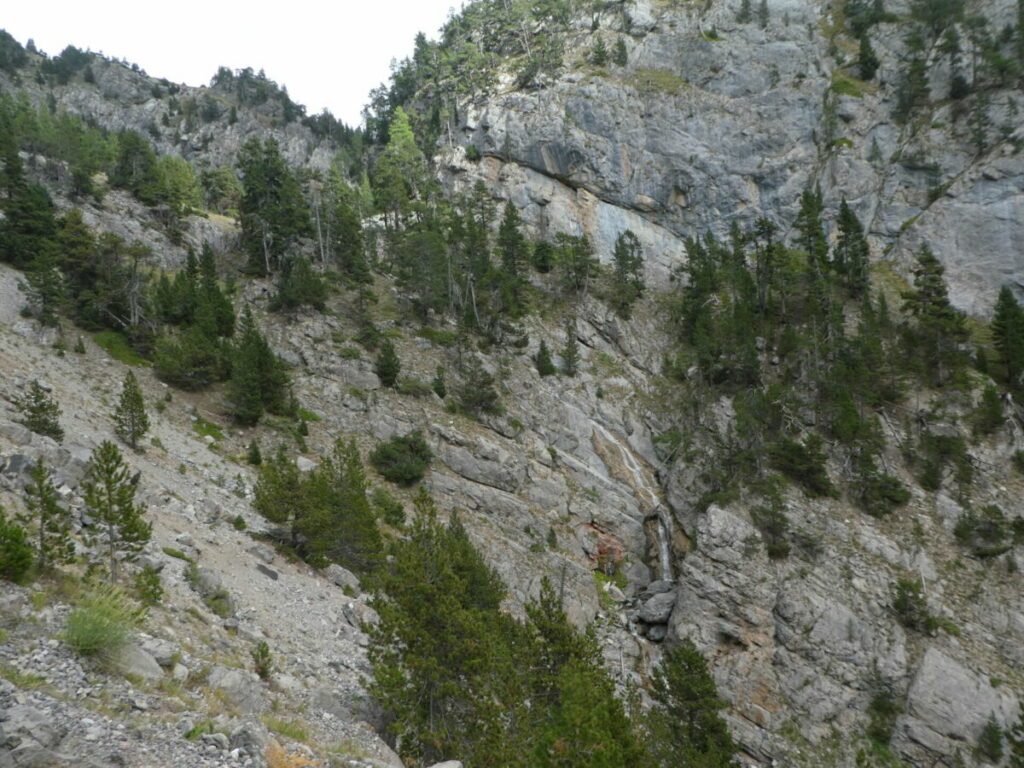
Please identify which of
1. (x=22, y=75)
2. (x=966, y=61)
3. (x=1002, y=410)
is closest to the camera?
(x=1002, y=410)

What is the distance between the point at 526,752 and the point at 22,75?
157 m

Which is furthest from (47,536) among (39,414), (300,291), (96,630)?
(300,291)

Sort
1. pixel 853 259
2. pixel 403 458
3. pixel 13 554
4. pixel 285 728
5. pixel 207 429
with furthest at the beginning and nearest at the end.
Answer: pixel 853 259 → pixel 403 458 → pixel 207 429 → pixel 285 728 → pixel 13 554

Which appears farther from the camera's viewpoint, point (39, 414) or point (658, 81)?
point (658, 81)

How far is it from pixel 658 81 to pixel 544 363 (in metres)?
55.0

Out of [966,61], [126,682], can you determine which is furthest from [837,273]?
[126,682]

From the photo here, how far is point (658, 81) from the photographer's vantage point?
8394 centimetres

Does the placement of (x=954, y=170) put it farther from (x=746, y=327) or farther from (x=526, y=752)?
(x=526, y=752)

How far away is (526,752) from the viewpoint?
14898mm

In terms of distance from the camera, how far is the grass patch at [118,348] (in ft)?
132

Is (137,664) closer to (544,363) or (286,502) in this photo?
(286,502)

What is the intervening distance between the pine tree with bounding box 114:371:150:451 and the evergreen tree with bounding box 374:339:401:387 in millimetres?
18730

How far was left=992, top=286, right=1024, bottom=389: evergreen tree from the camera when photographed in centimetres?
4653

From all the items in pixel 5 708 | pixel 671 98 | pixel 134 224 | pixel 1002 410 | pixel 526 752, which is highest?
pixel 671 98
